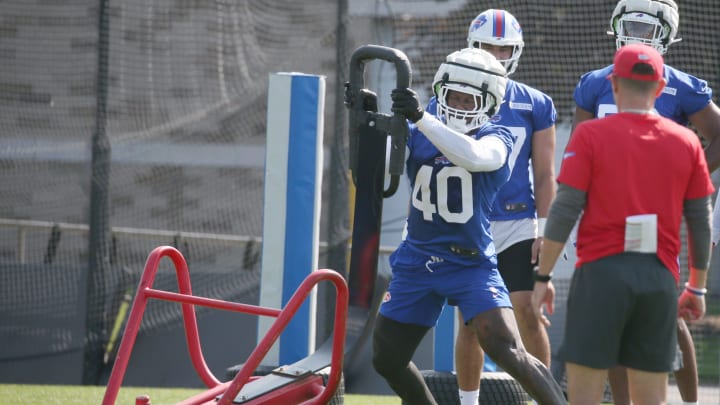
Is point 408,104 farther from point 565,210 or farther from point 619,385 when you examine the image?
point 619,385

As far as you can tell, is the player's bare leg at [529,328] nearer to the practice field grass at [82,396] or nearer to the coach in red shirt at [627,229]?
the coach in red shirt at [627,229]

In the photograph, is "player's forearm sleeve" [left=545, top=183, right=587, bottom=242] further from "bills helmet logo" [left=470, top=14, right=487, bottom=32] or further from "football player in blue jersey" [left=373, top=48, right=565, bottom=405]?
"bills helmet logo" [left=470, top=14, right=487, bottom=32]

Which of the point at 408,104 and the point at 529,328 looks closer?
the point at 408,104

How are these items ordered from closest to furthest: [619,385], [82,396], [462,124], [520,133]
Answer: [462,124]
[619,385]
[520,133]
[82,396]

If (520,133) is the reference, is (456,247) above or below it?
below

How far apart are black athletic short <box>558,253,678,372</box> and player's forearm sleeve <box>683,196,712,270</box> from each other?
201 mm

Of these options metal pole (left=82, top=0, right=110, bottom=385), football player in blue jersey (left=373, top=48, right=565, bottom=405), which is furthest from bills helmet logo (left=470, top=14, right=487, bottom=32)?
metal pole (left=82, top=0, right=110, bottom=385)

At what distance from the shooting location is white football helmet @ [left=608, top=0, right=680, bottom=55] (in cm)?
506

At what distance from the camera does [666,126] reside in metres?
3.84

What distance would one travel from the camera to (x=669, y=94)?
5.03 m

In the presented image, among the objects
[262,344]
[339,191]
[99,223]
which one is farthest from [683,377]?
[99,223]

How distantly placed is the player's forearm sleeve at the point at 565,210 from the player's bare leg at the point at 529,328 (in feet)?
4.68

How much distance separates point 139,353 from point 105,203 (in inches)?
51.8

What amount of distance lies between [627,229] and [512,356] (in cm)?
83
